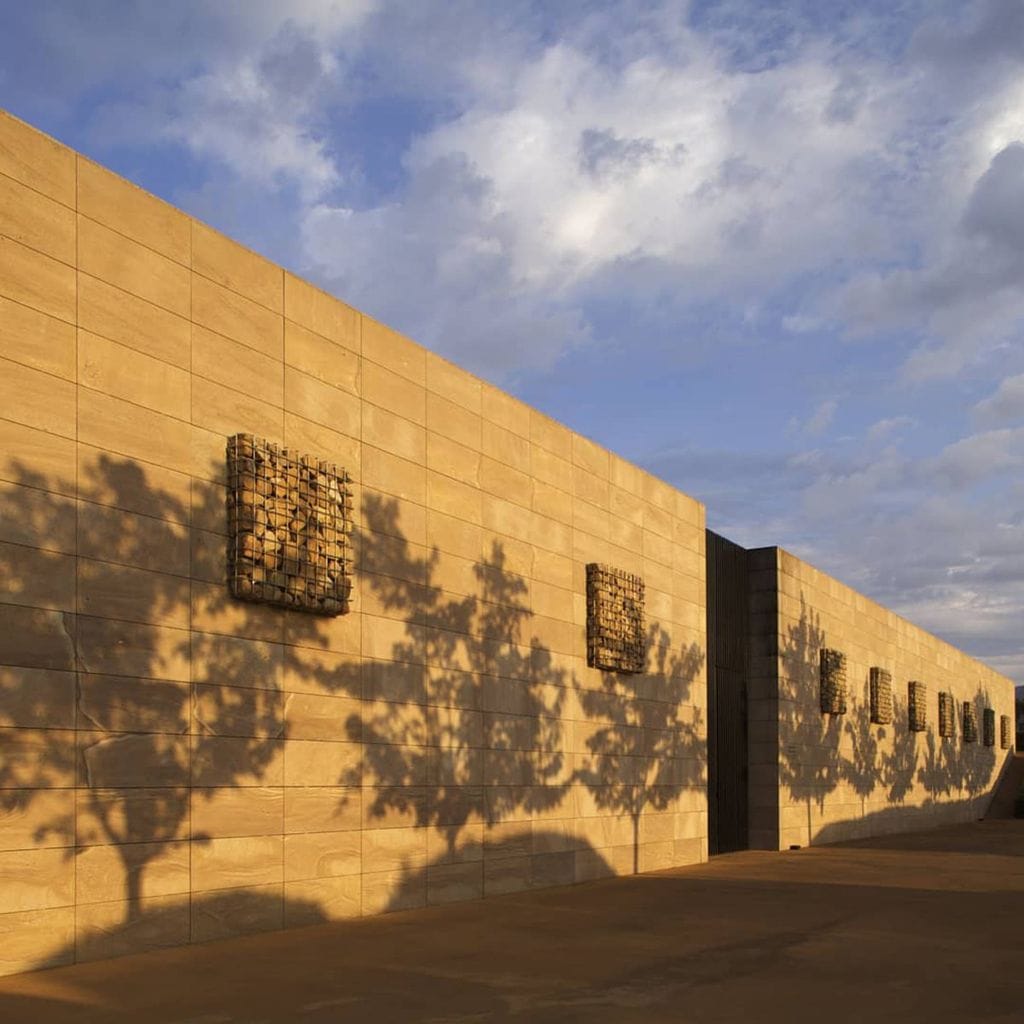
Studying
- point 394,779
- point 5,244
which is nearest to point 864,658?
point 394,779

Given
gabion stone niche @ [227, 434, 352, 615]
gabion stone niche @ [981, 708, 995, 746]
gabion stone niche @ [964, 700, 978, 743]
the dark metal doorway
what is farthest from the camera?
gabion stone niche @ [981, 708, 995, 746]

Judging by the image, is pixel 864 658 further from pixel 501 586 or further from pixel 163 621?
pixel 163 621

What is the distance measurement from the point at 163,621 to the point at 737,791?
19070mm

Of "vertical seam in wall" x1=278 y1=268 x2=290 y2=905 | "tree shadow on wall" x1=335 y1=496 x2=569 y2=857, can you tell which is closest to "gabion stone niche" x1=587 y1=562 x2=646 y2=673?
"tree shadow on wall" x1=335 y1=496 x2=569 y2=857

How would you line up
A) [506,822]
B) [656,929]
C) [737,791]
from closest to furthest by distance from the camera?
[656,929], [506,822], [737,791]

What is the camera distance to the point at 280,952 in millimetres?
10953

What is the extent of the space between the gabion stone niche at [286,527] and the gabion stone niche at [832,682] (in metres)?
20.8

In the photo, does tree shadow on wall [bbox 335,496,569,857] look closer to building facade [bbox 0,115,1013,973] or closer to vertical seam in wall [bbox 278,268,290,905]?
building facade [bbox 0,115,1013,973]

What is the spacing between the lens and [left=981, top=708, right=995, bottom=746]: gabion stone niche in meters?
52.8

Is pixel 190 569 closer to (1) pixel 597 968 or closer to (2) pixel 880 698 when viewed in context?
(1) pixel 597 968

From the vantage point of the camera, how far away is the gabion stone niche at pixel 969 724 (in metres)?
48.8

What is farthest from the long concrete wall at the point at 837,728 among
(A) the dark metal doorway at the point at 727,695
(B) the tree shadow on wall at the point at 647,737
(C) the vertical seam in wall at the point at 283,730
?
(C) the vertical seam in wall at the point at 283,730

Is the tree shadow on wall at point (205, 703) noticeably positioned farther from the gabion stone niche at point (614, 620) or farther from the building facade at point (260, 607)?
the gabion stone niche at point (614, 620)

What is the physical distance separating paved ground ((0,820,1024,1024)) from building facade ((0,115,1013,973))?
0.76 metres
